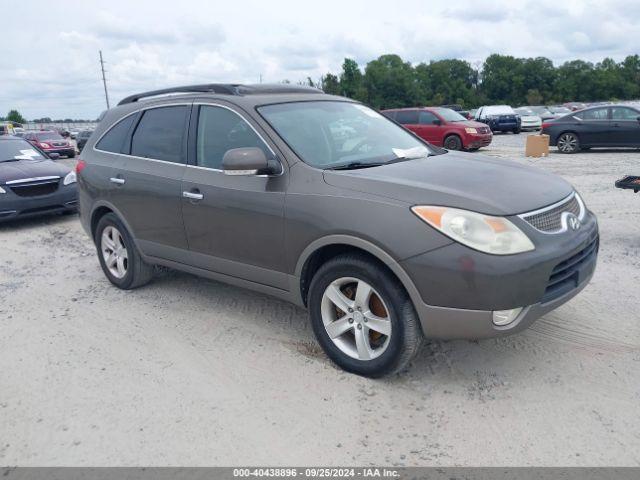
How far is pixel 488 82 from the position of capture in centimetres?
9425

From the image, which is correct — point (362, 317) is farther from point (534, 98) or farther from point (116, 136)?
point (534, 98)

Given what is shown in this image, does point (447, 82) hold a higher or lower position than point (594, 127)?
higher

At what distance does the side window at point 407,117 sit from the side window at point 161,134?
1501 cm

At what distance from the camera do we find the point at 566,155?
17.2 metres

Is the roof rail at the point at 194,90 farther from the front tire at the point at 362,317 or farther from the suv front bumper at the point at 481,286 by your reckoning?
the suv front bumper at the point at 481,286

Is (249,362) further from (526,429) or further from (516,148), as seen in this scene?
(516,148)

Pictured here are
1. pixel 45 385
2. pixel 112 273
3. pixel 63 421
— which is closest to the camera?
pixel 63 421

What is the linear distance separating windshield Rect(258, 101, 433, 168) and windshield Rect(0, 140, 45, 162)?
298 inches

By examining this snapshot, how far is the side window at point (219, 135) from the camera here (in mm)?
4199

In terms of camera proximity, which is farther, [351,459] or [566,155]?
[566,155]

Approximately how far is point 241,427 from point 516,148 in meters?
20.1

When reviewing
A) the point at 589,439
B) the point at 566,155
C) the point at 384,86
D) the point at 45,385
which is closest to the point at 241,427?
the point at 45,385

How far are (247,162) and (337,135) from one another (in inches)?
34.6

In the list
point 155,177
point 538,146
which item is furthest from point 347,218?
point 538,146
